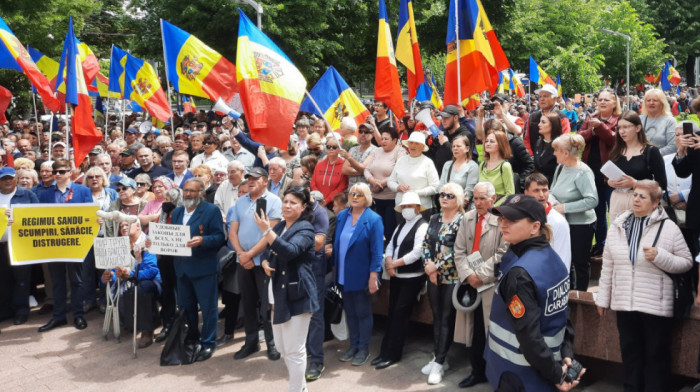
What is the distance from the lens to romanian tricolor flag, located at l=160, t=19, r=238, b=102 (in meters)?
10.4

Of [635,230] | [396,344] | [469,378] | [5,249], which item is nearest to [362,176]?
[396,344]

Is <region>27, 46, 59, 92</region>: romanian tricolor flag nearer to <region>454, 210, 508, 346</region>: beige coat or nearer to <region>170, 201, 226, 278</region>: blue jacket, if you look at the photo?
<region>170, 201, 226, 278</region>: blue jacket

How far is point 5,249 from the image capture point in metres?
9.23

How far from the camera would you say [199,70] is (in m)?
10.5

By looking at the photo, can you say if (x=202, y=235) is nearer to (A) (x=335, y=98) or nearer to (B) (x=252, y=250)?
(B) (x=252, y=250)

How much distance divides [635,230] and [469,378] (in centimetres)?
209

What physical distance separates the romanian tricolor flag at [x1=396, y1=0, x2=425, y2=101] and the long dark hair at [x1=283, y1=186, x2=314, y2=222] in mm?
4434

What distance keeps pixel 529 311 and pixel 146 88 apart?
12.5m

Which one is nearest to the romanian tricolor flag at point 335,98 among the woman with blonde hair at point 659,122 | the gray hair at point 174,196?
the gray hair at point 174,196

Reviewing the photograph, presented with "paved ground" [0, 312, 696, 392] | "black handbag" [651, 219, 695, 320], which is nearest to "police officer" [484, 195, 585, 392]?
"black handbag" [651, 219, 695, 320]

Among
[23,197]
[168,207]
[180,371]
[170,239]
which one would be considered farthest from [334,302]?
[23,197]

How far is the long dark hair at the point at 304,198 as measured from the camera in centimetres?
612

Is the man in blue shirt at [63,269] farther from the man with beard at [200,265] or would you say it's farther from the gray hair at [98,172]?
the man with beard at [200,265]

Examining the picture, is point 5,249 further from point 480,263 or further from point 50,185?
point 480,263
